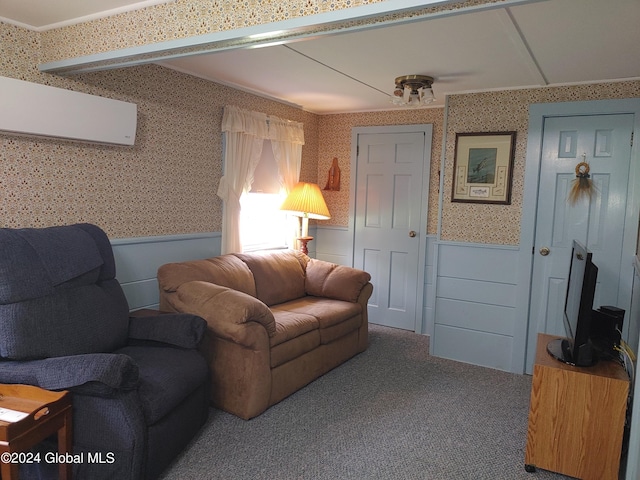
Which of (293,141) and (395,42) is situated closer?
(395,42)

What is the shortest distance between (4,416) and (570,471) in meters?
2.57

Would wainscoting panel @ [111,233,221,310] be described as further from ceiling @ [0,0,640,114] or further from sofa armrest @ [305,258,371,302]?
ceiling @ [0,0,640,114]

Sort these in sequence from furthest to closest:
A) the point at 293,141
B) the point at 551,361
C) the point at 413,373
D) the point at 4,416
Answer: the point at 293,141 → the point at 413,373 → the point at 551,361 → the point at 4,416

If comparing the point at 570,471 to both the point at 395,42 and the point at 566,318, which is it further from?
the point at 395,42

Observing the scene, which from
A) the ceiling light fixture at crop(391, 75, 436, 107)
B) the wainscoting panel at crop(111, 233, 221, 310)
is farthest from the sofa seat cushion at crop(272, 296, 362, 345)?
the ceiling light fixture at crop(391, 75, 436, 107)

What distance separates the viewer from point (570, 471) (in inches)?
92.0

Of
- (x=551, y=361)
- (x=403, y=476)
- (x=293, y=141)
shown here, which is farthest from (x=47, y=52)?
(x=551, y=361)

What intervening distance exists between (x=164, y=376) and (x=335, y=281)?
2.03m

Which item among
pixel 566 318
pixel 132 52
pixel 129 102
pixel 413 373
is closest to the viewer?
pixel 132 52

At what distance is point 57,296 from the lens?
2.23 m

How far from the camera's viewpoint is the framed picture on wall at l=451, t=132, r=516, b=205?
3703 millimetres

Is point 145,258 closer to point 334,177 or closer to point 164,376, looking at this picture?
point 164,376

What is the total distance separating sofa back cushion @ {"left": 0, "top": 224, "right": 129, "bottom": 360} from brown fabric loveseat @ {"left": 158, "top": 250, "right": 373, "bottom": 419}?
1.71 feet

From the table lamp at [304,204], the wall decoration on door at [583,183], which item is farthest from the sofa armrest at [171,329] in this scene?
the wall decoration on door at [583,183]
